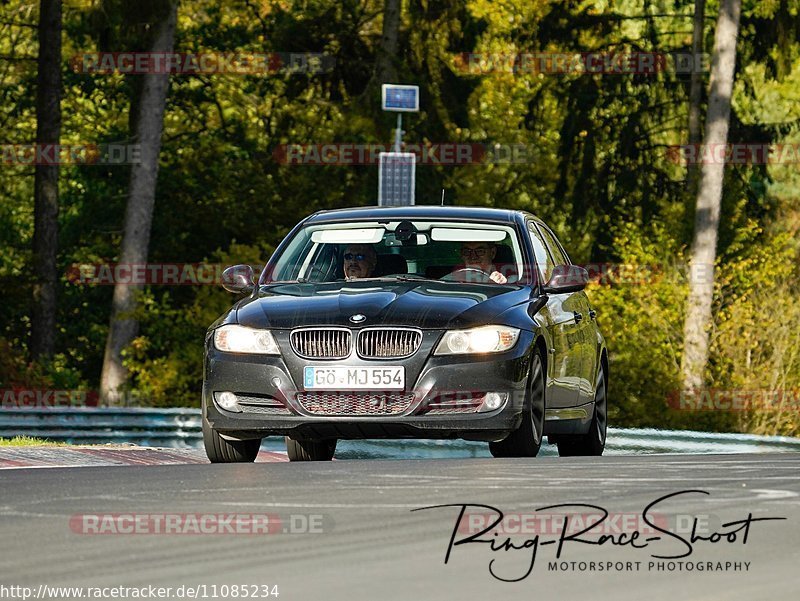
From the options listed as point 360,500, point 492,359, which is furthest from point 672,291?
point 360,500

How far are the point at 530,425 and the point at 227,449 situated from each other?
1.97 metres

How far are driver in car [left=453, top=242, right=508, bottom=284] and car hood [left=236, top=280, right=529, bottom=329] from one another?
246 millimetres

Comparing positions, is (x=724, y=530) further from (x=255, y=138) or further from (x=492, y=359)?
(x=255, y=138)

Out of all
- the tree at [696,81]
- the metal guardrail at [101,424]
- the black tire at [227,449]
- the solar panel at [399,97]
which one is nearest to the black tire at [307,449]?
the black tire at [227,449]

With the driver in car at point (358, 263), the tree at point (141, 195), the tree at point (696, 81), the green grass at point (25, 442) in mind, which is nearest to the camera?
the driver in car at point (358, 263)

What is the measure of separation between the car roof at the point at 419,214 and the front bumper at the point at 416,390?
5.81ft

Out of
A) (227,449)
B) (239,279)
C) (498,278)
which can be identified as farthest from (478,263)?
(227,449)

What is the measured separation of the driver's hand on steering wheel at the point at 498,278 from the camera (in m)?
13.5

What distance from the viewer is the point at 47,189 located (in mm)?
44250

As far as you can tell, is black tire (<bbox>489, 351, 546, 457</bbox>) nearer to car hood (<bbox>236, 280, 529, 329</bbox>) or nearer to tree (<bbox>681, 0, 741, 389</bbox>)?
car hood (<bbox>236, 280, 529, 329</bbox>)

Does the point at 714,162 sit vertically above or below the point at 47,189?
above

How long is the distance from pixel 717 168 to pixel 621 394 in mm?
6817

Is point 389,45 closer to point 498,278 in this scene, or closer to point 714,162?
point 714,162

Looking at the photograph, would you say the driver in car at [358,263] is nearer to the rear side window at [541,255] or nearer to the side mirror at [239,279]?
the side mirror at [239,279]
